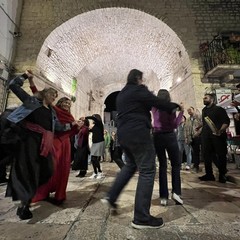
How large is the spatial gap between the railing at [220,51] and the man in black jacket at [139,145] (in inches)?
253

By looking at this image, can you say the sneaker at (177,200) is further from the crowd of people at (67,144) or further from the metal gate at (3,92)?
the metal gate at (3,92)

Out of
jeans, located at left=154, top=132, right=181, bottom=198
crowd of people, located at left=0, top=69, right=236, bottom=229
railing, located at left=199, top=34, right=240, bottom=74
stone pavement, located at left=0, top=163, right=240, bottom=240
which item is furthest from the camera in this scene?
railing, located at left=199, top=34, right=240, bottom=74

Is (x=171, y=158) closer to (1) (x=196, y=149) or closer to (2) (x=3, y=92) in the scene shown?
(1) (x=196, y=149)

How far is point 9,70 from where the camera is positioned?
7.47 m

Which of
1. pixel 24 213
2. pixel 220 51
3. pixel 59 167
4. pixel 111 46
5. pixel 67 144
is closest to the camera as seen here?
pixel 24 213

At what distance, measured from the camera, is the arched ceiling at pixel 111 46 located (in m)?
8.37

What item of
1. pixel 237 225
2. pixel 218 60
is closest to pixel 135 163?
pixel 237 225

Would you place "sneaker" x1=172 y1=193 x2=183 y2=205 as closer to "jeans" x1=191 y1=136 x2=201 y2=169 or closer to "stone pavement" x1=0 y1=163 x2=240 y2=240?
"stone pavement" x1=0 y1=163 x2=240 y2=240

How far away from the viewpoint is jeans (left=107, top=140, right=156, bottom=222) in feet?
5.91

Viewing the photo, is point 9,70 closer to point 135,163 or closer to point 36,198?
point 36,198

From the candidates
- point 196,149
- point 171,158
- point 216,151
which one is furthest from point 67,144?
point 196,149

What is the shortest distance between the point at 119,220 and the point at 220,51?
7.71 metres

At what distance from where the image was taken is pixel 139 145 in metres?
1.91

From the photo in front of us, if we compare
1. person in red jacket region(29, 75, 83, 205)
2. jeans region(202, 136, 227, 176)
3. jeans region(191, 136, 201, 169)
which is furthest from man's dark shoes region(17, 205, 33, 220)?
jeans region(191, 136, 201, 169)
